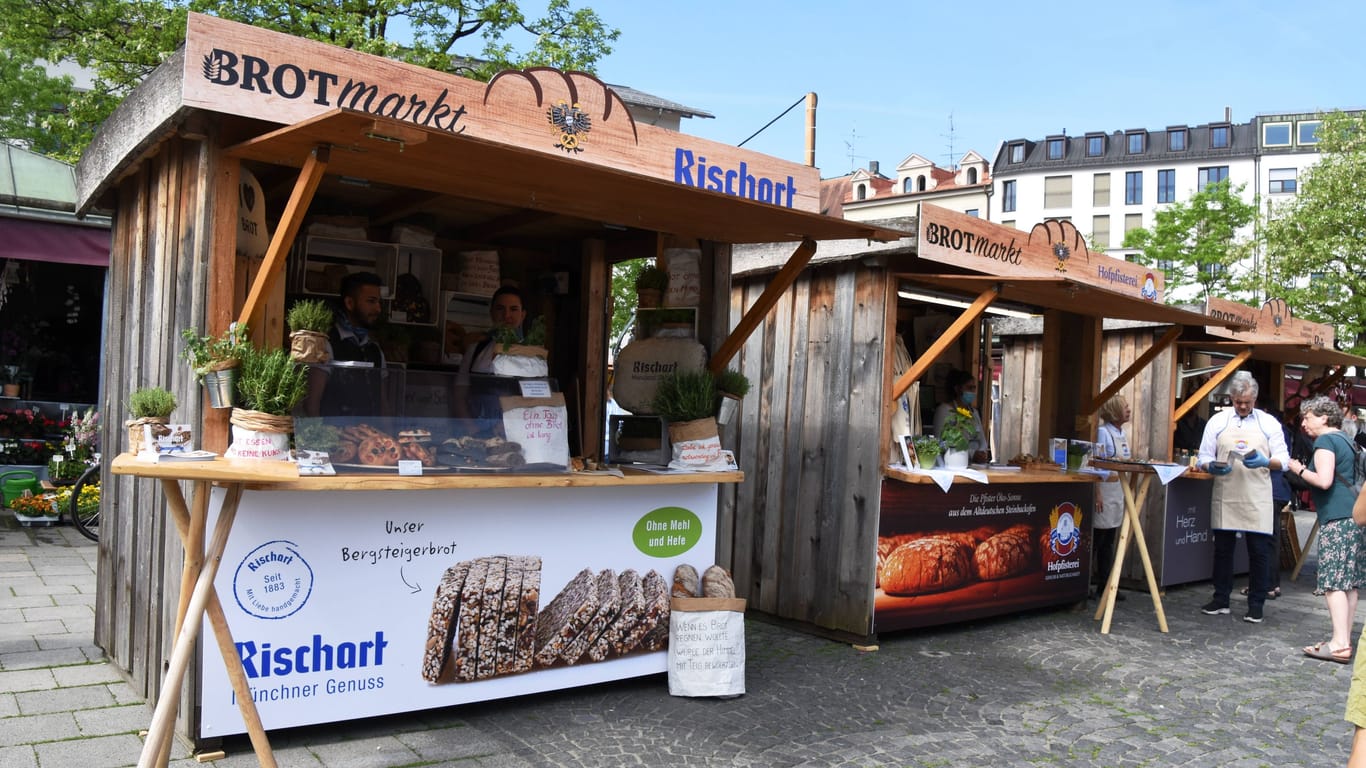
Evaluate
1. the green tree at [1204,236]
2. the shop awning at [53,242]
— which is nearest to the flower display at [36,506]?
the shop awning at [53,242]

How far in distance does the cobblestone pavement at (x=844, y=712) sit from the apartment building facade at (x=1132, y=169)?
182 ft

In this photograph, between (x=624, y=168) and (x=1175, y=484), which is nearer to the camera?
(x=624, y=168)

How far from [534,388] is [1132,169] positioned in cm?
6397

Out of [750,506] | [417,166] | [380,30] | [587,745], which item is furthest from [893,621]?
[380,30]

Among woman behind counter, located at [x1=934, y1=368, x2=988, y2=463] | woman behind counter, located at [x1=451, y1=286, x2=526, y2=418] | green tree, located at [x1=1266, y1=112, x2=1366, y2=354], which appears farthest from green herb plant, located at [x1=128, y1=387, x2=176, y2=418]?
green tree, located at [x1=1266, y1=112, x2=1366, y2=354]

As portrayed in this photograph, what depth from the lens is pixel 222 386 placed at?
12.6ft

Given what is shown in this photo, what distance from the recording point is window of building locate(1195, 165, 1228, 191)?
58.6 metres

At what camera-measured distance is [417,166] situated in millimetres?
4215

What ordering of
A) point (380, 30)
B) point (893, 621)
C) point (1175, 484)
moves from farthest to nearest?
point (380, 30) < point (1175, 484) < point (893, 621)

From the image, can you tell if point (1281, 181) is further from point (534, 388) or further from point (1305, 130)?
point (534, 388)

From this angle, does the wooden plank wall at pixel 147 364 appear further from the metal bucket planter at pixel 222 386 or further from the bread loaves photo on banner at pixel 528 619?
the bread loaves photo on banner at pixel 528 619

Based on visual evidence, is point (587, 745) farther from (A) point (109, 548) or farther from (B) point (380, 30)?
(B) point (380, 30)

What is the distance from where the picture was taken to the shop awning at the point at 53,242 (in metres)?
8.42

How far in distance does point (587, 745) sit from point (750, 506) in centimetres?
321
